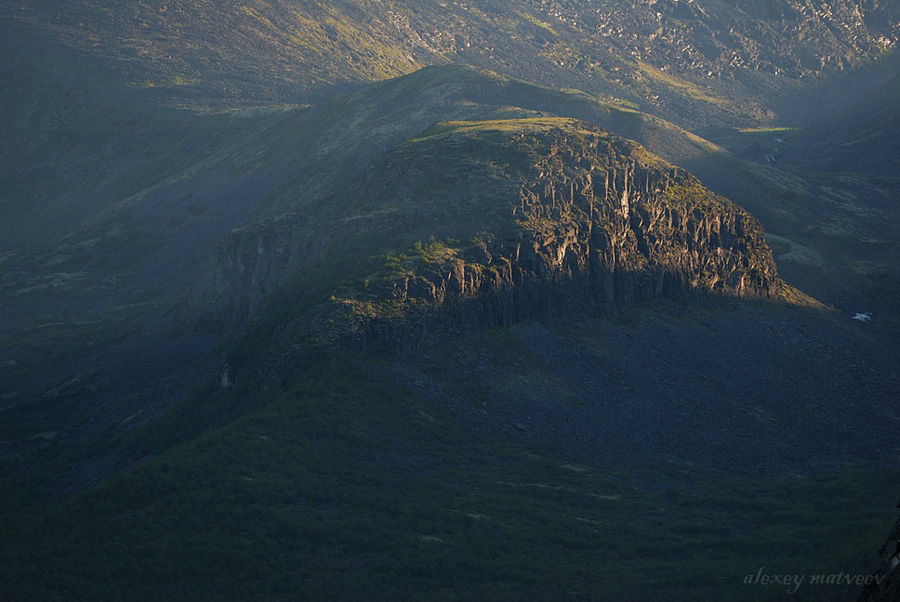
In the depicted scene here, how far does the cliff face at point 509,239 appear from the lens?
118m

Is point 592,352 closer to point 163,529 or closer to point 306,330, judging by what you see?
point 306,330

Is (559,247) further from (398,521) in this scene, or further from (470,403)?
(398,521)

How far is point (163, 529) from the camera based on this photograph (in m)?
71.1

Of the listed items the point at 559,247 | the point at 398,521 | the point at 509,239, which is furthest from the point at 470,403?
the point at 559,247

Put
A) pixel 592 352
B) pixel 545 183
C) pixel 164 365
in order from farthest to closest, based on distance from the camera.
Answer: pixel 545 183
pixel 164 365
pixel 592 352

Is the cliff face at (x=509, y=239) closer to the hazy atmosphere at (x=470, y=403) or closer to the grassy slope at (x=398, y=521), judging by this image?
the hazy atmosphere at (x=470, y=403)

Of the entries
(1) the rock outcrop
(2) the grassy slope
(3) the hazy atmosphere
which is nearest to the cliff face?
(1) the rock outcrop

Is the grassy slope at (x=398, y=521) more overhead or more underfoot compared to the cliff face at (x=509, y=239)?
more underfoot

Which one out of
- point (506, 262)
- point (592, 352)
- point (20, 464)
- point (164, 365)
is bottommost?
point (20, 464)

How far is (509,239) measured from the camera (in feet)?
427

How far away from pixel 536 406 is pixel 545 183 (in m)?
50.1

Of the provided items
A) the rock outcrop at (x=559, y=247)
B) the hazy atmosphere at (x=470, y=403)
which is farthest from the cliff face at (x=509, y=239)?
the hazy atmosphere at (x=470, y=403)

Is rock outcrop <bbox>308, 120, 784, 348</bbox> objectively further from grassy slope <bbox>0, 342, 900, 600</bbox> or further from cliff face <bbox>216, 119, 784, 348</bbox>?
grassy slope <bbox>0, 342, 900, 600</bbox>

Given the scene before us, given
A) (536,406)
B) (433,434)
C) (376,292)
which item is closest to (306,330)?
(376,292)
